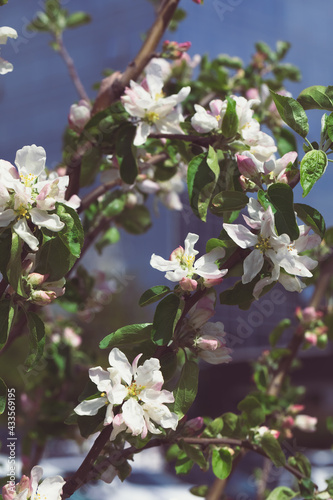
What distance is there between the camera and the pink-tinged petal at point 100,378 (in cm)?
61

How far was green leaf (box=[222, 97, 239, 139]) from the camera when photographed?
726mm

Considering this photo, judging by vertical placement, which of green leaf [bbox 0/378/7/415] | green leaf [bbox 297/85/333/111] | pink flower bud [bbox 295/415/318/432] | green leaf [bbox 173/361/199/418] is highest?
green leaf [bbox 297/85/333/111]

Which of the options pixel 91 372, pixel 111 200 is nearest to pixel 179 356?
pixel 91 372

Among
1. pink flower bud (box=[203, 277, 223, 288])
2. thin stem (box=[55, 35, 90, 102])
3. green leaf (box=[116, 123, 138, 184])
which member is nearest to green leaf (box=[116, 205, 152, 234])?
thin stem (box=[55, 35, 90, 102])

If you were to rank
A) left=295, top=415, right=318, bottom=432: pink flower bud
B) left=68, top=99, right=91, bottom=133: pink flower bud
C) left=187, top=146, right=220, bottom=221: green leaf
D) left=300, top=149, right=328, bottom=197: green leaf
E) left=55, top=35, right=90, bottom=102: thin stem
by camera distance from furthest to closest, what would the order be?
left=55, top=35, right=90, bottom=102: thin stem → left=295, top=415, right=318, bottom=432: pink flower bud → left=68, top=99, right=91, bottom=133: pink flower bud → left=187, top=146, right=220, bottom=221: green leaf → left=300, top=149, right=328, bottom=197: green leaf

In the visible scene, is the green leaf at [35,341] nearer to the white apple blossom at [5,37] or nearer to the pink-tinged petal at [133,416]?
the pink-tinged petal at [133,416]

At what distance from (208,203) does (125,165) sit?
0.17 metres

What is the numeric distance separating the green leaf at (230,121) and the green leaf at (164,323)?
250 mm

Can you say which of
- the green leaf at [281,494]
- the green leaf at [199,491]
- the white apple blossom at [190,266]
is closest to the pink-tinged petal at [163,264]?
the white apple blossom at [190,266]

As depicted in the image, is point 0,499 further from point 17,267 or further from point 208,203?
point 208,203

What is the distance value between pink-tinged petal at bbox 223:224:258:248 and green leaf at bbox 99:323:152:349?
0.45 ft

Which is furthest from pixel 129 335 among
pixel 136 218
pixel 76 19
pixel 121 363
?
pixel 76 19

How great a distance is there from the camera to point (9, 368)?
158 centimetres

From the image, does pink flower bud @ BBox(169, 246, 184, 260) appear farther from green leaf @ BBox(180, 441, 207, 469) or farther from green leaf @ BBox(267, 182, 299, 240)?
green leaf @ BBox(180, 441, 207, 469)
